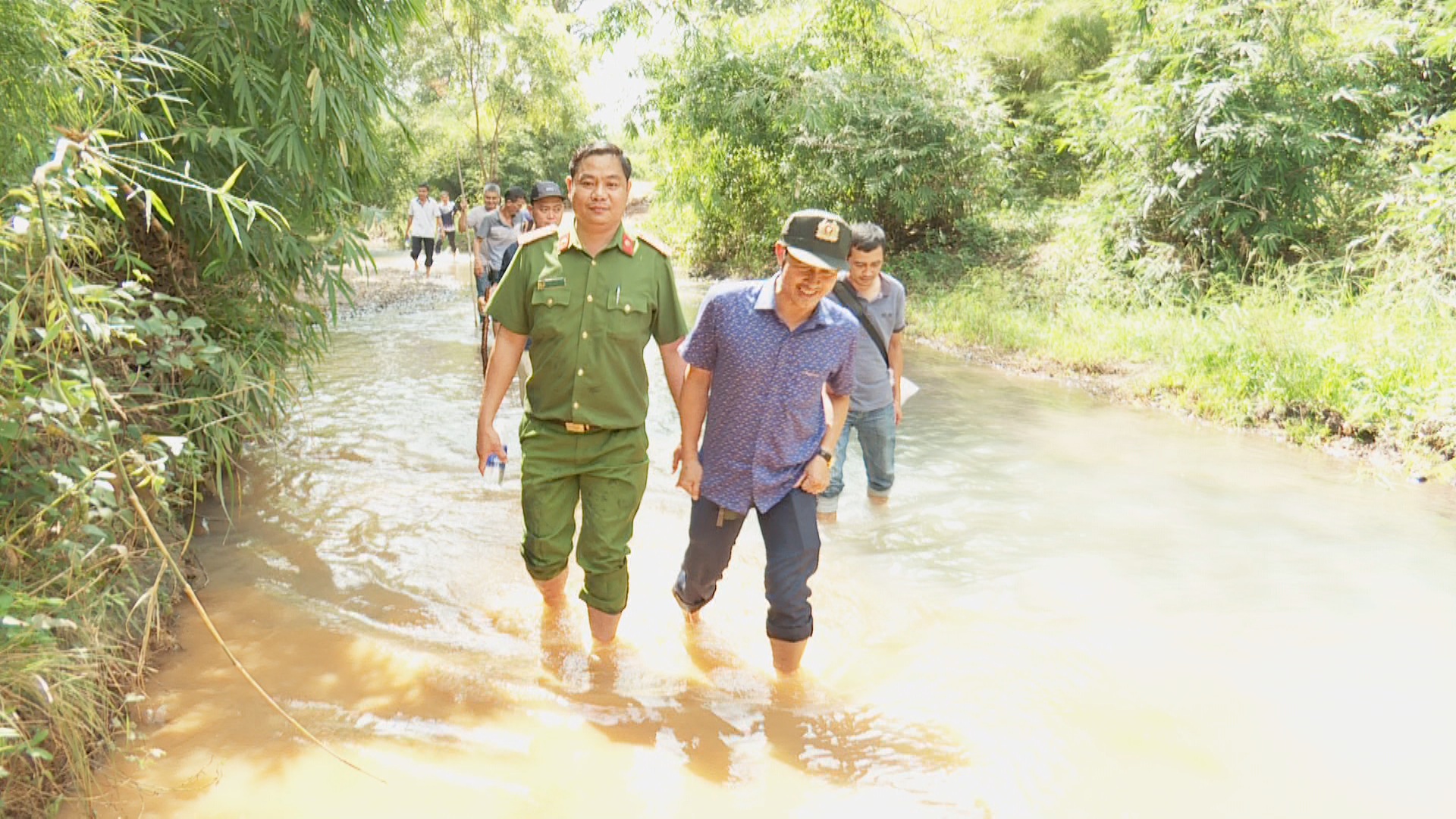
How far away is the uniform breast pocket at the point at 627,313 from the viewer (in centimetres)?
337

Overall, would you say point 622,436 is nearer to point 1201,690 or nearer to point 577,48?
point 1201,690

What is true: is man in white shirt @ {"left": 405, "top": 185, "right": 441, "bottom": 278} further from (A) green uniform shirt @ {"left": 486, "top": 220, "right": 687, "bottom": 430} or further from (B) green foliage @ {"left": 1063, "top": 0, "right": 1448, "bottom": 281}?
(A) green uniform shirt @ {"left": 486, "top": 220, "right": 687, "bottom": 430}

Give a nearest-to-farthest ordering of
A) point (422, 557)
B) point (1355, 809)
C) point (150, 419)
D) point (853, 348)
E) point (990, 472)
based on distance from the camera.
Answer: point (1355, 809)
point (853, 348)
point (150, 419)
point (422, 557)
point (990, 472)

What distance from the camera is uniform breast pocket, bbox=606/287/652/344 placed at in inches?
133

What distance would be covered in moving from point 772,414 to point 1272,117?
28.7 ft

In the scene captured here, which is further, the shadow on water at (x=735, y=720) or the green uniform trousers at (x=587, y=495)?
the green uniform trousers at (x=587, y=495)

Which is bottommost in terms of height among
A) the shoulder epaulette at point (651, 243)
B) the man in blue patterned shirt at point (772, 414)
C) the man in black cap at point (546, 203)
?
the man in blue patterned shirt at point (772, 414)

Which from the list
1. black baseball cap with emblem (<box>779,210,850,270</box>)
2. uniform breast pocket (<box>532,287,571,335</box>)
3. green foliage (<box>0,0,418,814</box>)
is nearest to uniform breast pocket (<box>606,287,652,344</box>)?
uniform breast pocket (<box>532,287,571,335</box>)

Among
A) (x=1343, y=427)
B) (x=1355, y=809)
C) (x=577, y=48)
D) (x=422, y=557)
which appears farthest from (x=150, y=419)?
(x=577, y=48)

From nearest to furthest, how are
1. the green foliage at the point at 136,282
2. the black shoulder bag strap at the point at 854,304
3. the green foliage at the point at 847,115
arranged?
the green foliage at the point at 136,282, the black shoulder bag strap at the point at 854,304, the green foliage at the point at 847,115

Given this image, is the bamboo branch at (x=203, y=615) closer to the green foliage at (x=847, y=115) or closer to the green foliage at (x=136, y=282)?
the green foliage at (x=136, y=282)

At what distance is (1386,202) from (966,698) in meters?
8.43

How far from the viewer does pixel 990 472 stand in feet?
20.9

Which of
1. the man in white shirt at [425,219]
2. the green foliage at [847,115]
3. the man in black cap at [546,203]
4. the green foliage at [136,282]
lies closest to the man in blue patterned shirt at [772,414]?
the green foliage at [136,282]
